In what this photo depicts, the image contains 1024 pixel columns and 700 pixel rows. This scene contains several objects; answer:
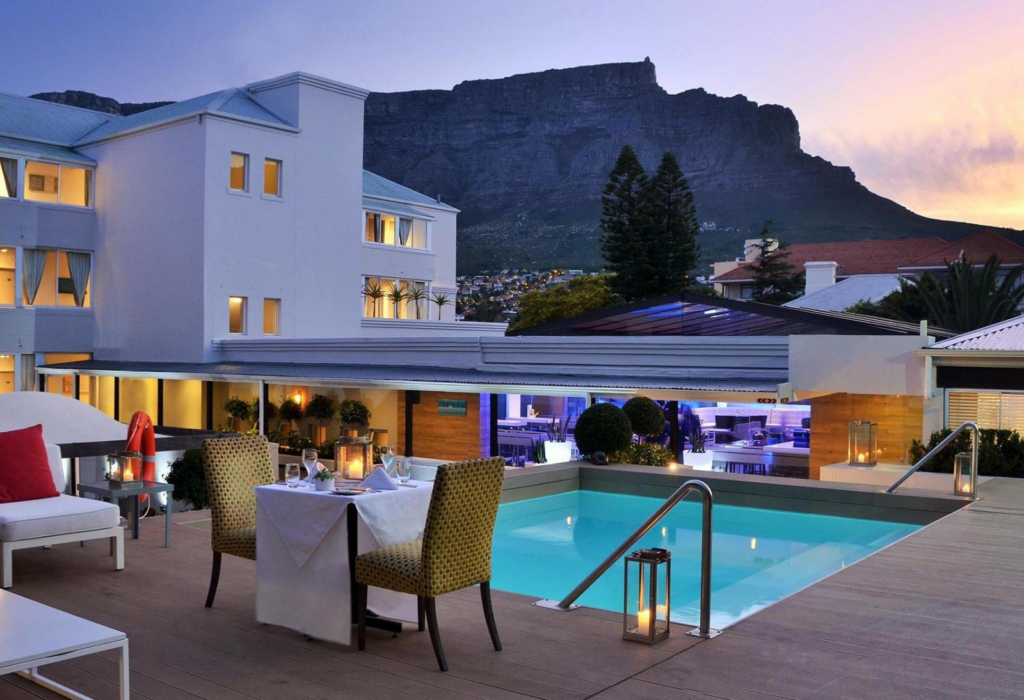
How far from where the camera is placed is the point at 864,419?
1498 centimetres

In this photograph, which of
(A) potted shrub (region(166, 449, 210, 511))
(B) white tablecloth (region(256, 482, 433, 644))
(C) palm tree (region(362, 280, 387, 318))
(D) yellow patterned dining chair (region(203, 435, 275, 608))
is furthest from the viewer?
(C) palm tree (region(362, 280, 387, 318))

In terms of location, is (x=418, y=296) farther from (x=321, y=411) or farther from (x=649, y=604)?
(x=649, y=604)

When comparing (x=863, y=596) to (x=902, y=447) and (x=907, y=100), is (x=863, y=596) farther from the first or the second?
(x=907, y=100)

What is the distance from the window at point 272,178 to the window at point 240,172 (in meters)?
0.59

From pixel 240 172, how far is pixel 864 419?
15.6 m

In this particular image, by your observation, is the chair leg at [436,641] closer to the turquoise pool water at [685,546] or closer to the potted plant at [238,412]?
the turquoise pool water at [685,546]

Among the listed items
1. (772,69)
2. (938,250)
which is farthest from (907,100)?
(772,69)

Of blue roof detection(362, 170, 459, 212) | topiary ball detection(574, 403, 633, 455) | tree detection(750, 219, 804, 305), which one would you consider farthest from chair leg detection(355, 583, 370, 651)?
tree detection(750, 219, 804, 305)

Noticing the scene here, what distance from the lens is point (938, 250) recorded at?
188 feet

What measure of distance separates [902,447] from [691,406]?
10.8 ft

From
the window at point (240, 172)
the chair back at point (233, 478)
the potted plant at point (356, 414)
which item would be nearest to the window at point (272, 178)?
the window at point (240, 172)

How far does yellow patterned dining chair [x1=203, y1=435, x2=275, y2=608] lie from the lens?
5.25 meters

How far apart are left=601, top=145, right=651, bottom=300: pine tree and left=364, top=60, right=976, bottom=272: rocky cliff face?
70.5 feet

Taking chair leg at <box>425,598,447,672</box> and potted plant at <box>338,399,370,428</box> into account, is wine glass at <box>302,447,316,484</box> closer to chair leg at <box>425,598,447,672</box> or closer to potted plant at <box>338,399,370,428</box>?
chair leg at <box>425,598,447,672</box>
